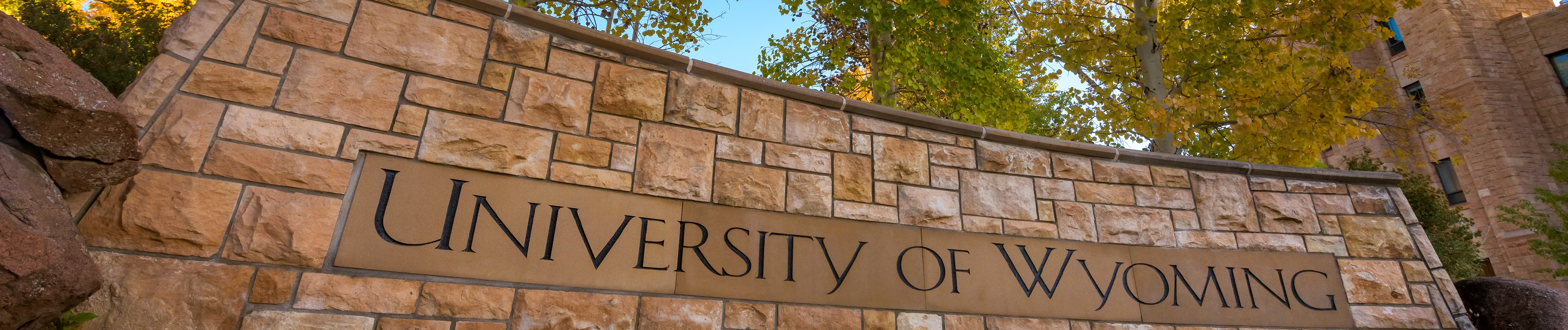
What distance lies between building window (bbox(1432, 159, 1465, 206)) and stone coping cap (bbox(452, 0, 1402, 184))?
14989 mm

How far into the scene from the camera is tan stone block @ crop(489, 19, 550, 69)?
138 inches

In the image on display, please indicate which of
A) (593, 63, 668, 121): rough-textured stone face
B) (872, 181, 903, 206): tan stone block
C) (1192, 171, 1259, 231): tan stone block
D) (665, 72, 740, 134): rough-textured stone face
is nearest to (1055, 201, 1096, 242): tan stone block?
(1192, 171, 1259, 231): tan stone block

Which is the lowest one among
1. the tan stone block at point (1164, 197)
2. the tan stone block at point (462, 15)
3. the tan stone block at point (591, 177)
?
the tan stone block at point (591, 177)

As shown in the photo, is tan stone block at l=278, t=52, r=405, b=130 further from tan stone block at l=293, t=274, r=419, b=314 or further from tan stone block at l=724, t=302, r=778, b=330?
tan stone block at l=724, t=302, r=778, b=330

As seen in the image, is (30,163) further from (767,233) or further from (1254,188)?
(1254,188)

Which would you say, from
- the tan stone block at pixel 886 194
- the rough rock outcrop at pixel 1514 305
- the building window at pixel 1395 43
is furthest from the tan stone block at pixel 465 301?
the building window at pixel 1395 43

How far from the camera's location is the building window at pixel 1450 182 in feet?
53.1

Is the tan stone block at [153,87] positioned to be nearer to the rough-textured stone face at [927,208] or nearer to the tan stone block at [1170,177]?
the rough-textured stone face at [927,208]

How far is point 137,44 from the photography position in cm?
379

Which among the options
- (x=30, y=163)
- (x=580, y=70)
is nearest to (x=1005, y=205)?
(x=580, y=70)

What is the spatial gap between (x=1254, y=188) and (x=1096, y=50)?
3695 millimetres

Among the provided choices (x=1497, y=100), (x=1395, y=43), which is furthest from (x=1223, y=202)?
(x=1395, y=43)

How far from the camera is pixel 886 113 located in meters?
4.32

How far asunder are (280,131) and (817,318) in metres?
2.46
